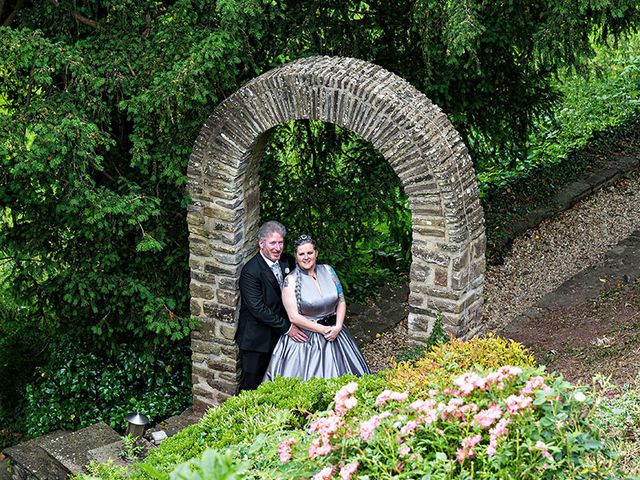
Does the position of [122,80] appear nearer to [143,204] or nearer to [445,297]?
[143,204]

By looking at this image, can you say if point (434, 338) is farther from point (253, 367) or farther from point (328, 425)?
point (328, 425)

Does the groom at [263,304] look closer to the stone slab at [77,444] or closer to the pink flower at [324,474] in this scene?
the stone slab at [77,444]

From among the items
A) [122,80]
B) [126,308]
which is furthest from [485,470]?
[126,308]

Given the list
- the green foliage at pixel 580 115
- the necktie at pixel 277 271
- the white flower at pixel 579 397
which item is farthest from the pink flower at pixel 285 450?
the green foliage at pixel 580 115

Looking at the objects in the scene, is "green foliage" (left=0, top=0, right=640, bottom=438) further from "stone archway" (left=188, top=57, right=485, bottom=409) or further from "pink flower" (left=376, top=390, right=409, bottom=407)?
"pink flower" (left=376, top=390, right=409, bottom=407)

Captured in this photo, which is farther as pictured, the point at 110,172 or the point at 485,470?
the point at 110,172

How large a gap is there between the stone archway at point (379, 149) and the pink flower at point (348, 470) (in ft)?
8.97

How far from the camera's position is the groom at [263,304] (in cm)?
687

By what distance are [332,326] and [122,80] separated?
2.48m

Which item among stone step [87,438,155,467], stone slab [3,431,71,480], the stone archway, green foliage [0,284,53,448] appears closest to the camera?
the stone archway

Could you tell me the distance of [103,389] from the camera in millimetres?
8555

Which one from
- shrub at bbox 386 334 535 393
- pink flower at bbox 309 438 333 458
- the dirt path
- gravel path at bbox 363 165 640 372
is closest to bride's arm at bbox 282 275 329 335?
shrub at bbox 386 334 535 393

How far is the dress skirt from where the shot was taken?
687cm

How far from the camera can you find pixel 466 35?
6613mm
